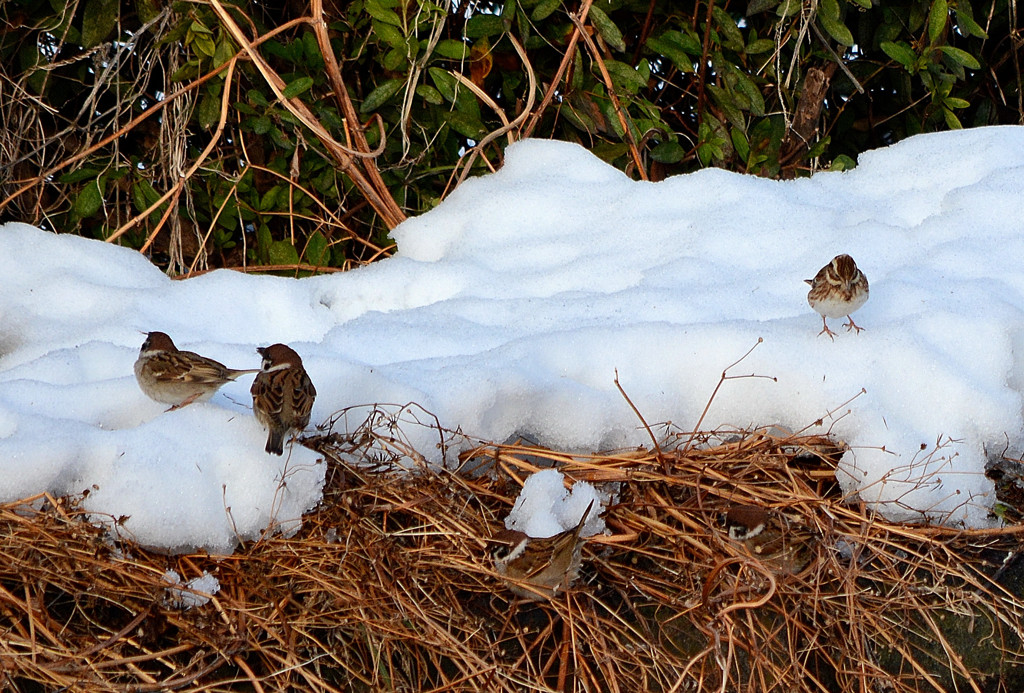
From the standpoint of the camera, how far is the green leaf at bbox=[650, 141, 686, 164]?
5129 millimetres

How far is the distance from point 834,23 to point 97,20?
345 centimetres

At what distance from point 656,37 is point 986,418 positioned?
2747 millimetres

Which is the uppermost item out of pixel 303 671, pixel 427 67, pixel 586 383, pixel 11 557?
pixel 427 67

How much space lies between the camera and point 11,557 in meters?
2.59

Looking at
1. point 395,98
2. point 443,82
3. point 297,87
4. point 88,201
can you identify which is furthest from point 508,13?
point 88,201

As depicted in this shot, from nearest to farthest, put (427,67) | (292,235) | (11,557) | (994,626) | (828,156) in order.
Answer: (11,557), (994,626), (427,67), (292,235), (828,156)

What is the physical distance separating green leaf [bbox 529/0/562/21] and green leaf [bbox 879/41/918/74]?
1546mm

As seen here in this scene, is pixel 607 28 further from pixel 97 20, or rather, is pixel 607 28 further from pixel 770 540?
pixel 770 540

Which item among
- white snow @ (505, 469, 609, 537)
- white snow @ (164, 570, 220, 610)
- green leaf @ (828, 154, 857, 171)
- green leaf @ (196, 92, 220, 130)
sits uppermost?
green leaf @ (196, 92, 220, 130)

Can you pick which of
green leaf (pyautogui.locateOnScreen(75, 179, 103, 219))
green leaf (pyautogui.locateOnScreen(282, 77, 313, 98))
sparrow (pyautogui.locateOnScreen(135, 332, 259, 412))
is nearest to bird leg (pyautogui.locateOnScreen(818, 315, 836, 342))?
sparrow (pyautogui.locateOnScreen(135, 332, 259, 412))

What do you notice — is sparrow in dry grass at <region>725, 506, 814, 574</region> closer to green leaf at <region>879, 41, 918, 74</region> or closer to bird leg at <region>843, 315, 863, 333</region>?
bird leg at <region>843, 315, 863, 333</region>

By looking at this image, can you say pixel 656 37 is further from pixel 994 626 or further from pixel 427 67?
pixel 994 626

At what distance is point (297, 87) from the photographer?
4.61 m

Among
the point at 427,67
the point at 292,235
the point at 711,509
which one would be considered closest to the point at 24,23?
the point at 292,235
